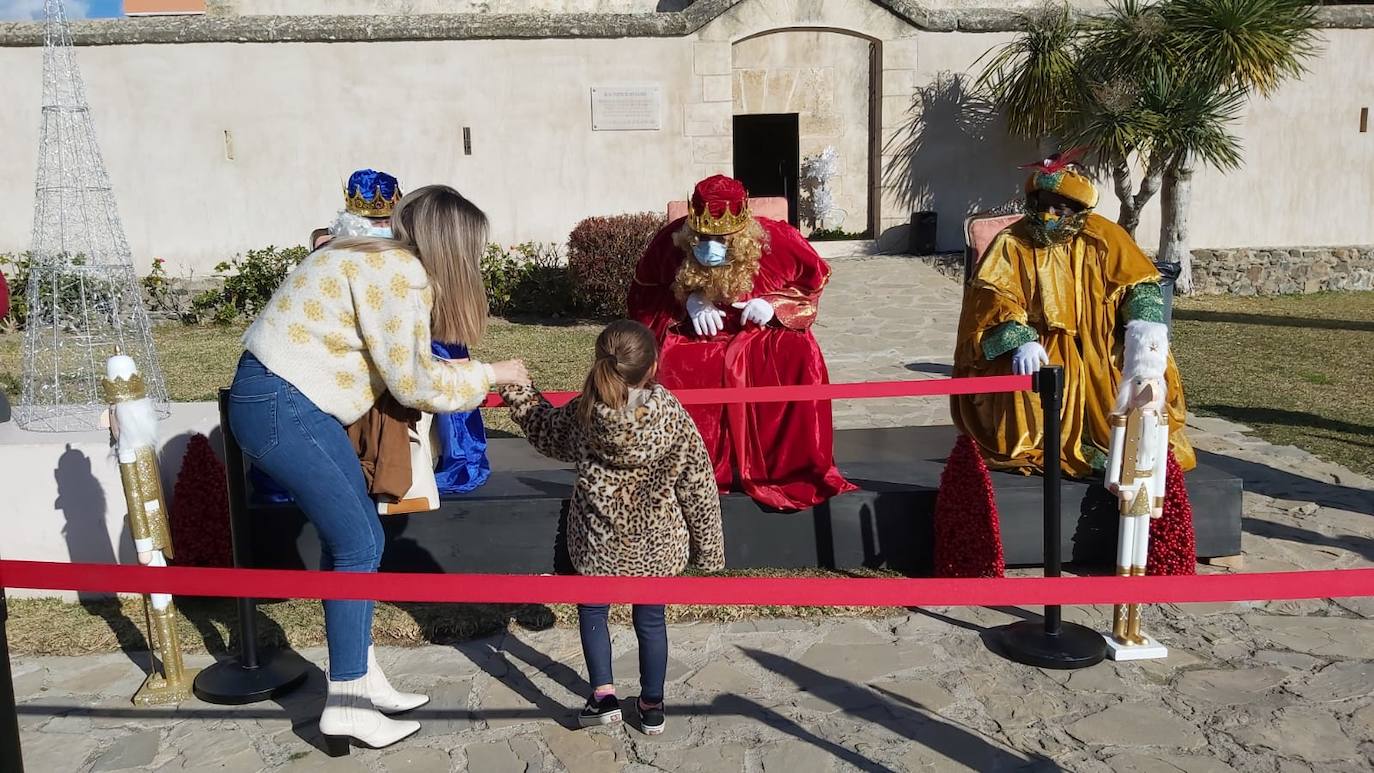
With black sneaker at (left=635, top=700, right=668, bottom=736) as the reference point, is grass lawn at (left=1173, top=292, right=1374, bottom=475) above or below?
above

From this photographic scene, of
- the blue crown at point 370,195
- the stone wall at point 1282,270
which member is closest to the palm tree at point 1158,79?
the stone wall at point 1282,270

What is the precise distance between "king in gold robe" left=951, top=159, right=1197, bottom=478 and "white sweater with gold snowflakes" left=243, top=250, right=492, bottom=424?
2.60 metres

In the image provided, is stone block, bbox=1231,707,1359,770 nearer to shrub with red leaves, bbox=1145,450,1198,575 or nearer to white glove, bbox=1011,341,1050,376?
shrub with red leaves, bbox=1145,450,1198,575

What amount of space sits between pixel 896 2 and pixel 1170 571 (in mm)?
11139

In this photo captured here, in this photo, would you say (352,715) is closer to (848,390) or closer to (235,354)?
(848,390)

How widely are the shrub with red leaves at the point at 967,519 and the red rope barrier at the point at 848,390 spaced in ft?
0.79

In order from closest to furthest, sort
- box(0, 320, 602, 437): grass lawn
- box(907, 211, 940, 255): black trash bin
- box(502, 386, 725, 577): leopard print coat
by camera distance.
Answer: box(502, 386, 725, 577): leopard print coat, box(0, 320, 602, 437): grass lawn, box(907, 211, 940, 255): black trash bin

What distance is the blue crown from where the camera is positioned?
504cm

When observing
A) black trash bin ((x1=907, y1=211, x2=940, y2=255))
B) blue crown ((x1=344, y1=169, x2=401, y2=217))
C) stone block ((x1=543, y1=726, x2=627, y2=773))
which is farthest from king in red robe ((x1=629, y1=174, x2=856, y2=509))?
black trash bin ((x1=907, y1=211, x2=940, y2=255))

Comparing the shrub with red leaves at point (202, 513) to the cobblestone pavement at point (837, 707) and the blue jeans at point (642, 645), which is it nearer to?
the cobblestone pavement at point (837, 707)

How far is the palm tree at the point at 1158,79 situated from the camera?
490 inches

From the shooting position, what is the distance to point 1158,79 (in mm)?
12445

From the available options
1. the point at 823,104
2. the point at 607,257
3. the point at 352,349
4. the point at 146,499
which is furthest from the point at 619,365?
the point at 823,104

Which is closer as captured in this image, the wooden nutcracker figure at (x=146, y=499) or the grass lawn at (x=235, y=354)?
the wooden nutcracker figure at (x=146, y=499)
